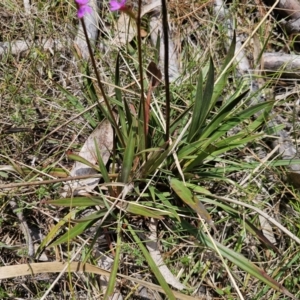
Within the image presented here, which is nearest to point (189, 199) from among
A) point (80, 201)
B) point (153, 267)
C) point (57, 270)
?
point (153, 267)

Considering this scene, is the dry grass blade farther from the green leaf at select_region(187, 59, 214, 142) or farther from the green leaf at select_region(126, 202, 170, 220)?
the green leaf at select_region(187, 59, 214, 142)

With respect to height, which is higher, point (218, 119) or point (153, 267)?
point (218, 119)

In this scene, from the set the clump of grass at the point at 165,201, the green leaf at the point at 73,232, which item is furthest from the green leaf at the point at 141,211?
the green leaf at the point at 73,232

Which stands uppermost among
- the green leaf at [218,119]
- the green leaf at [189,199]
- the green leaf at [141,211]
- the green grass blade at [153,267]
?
the green leaf at [218,119]

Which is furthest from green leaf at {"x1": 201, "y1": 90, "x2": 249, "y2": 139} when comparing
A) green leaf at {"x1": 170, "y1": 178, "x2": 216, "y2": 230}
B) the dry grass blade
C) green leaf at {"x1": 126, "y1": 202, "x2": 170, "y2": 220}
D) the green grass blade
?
the dry grass blade

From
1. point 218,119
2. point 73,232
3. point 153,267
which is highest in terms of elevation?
point 218,119

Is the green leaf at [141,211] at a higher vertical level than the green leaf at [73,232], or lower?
higher

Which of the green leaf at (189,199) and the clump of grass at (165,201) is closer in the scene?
the green leaf at (189,199)

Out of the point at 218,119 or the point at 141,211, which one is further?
the point at 218,119

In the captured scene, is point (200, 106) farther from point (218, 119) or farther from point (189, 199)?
point (189, 199)

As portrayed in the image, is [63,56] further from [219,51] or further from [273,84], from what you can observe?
[273,84]

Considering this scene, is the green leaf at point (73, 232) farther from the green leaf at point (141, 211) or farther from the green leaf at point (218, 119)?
the green leaf at point (218, 119)
